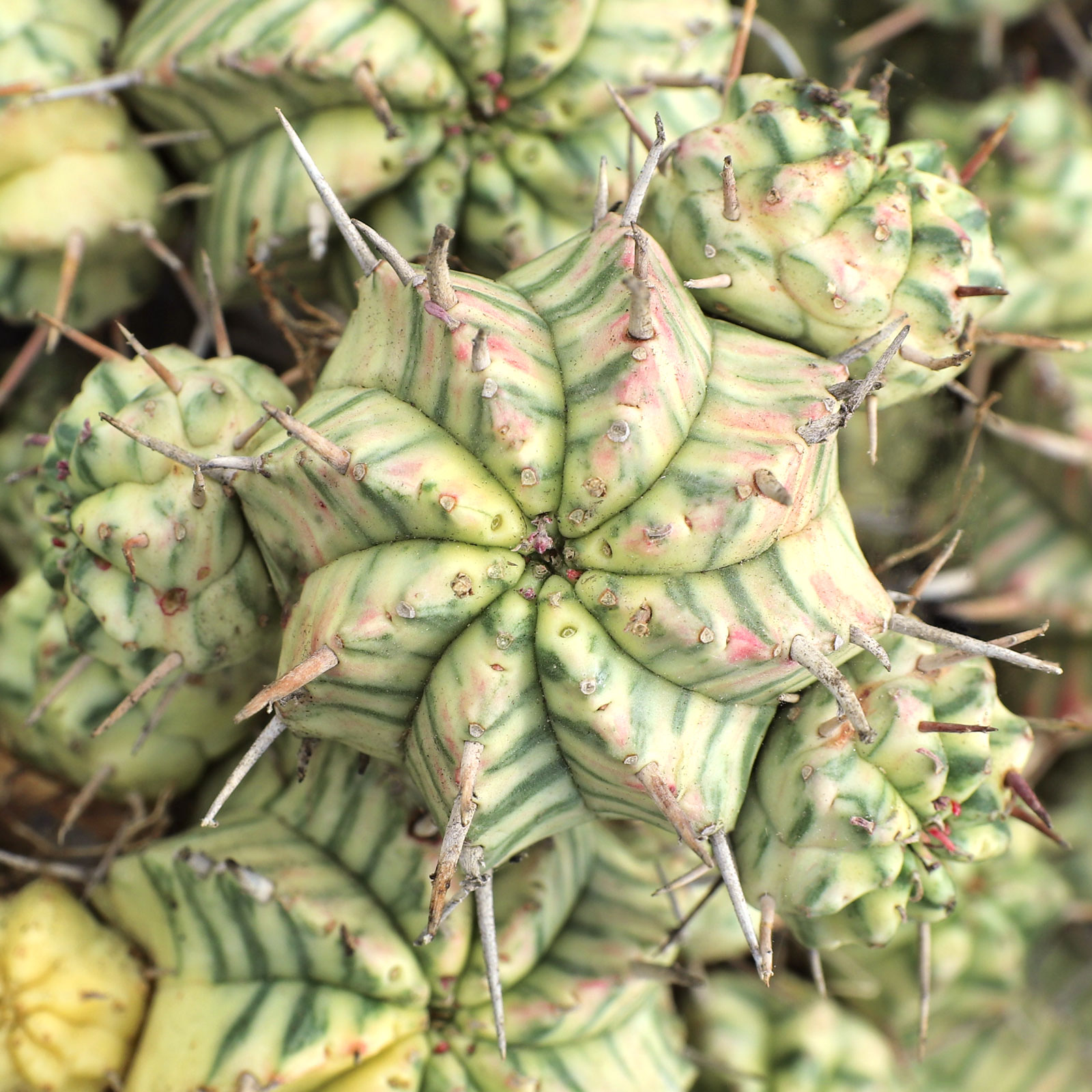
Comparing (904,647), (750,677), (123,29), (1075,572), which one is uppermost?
(123,29)

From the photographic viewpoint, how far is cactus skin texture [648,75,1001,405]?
1.40 m

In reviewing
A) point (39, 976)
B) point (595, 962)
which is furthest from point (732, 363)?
point (39, 976)

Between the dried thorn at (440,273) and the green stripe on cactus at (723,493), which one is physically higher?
the dried thorn at (440,273)

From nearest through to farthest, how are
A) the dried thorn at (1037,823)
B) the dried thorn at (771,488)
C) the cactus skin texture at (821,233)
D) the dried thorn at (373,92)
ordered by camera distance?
the dried thorn at (771,488)
the cactus skin texture at (821,233)
the dried thorn at (1037,823)
the dried thorn at (373,92)

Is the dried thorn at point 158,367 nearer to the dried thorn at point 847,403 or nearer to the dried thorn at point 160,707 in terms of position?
the dried thorn at point 160,707

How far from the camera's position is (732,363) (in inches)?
53.3

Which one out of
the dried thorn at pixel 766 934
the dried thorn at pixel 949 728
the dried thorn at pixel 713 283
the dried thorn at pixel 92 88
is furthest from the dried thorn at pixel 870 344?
the dried thorn at pixel 92 88

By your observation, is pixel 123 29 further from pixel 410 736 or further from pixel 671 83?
pixel 410 736

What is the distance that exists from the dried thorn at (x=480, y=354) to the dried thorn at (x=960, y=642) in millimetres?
536

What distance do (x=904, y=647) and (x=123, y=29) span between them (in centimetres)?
166

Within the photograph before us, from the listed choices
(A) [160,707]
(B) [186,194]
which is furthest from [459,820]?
(B) [186,194]

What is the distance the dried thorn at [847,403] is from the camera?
4.06 ft

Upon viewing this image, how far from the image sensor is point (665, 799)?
47.4 inches

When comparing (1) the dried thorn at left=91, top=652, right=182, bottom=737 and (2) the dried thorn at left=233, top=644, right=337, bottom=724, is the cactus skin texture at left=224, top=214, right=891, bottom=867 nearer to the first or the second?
(2) the dried thorn at left=233, top=644, right=337, bottom=724
